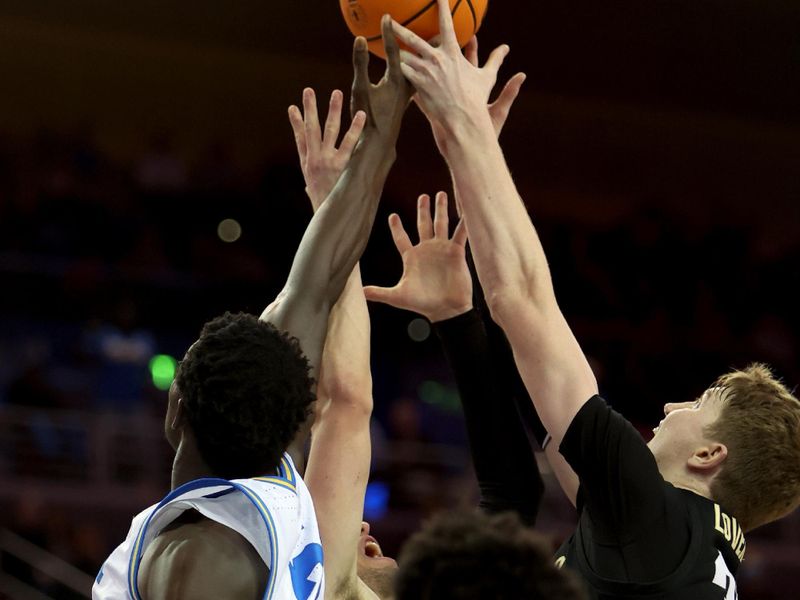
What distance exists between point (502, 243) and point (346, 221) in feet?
1.37

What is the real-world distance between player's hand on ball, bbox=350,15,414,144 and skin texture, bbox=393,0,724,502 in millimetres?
87

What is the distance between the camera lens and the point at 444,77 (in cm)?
271

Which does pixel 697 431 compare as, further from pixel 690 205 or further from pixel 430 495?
pixel 690 205

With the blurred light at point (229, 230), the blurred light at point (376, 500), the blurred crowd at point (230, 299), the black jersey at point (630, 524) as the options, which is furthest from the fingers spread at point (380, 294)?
the blurred light at point (229, 230)

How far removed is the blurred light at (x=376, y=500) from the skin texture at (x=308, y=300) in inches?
204

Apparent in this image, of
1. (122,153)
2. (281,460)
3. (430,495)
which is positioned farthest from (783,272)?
(281,460)

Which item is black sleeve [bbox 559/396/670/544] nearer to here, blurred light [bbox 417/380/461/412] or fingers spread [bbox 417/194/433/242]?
fingers spread [bbox 417/194/433/242]

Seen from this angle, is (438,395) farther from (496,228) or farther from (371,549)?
(496,228)

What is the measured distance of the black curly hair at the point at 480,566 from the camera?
140cm

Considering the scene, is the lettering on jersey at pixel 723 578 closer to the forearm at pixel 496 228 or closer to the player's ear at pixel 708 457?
the player's ear at pixel 708 457

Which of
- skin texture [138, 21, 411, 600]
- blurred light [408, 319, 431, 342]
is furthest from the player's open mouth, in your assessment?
blurred light [408, 319, 431, 342]

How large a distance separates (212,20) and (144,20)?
0.63m

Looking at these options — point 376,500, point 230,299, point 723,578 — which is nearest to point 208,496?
point 723,578

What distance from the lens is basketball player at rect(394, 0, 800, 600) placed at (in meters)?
2.33
